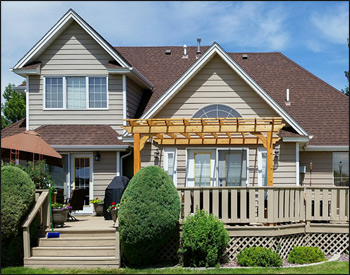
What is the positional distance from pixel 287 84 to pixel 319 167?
397cm

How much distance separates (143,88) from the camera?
1866 centimetres

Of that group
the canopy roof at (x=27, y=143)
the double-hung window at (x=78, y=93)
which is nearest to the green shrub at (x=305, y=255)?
the canopy roof at (x=27, y=143)

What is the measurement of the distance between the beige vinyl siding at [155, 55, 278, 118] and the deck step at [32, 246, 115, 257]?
6040 mm

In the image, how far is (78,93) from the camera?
54.2 feet

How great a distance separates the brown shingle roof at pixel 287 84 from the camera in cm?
1692

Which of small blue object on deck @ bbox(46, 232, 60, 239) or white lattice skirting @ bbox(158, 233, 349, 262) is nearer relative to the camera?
white lattice skirting @ bbox(158, 233, 349, 262)

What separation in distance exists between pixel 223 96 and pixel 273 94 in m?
3.66

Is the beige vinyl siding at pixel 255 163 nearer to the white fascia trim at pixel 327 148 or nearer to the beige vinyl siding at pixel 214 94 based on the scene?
the beige vinyl siding at pixel 214 94

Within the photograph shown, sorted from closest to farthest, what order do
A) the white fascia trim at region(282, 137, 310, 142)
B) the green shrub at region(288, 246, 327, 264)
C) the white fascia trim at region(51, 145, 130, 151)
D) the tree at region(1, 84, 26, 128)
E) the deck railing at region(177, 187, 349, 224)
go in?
1. the green shrub at region(288, 246, 327, 264)
2. the deck railing at region(177, 187, 349, 224)
3. the white fascia trim at region(282, 137, 310, 142)
4. the white fascia trim at region(51, 145, 130, 151)
5. the tree at region(1, 84, 26, 128)

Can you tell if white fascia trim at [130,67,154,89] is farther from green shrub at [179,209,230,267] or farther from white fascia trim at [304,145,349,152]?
green shrub at [179,209,230,267]

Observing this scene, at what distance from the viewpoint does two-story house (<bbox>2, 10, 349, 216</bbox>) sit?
15.2 metres

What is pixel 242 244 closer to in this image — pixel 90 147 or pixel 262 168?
pixel 262 168

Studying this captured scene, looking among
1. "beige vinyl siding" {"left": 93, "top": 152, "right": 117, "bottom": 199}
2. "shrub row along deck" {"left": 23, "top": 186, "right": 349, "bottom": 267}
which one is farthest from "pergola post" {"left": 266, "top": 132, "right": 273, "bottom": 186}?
"beige vinyl siding" {"left": 93, "top": 152, "right": 117, "bottom": 199}

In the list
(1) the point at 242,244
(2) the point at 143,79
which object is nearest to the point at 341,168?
(1) the point at 242,244
